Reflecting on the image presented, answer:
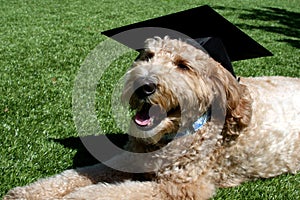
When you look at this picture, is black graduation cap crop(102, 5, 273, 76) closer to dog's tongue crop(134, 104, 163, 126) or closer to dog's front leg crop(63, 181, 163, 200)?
dog's tongue crop(134, 104, 163, 126)

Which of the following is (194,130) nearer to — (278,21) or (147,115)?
(147,115)

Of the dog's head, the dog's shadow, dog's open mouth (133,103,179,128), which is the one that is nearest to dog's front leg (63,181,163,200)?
the dog's head

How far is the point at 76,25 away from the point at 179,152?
7.64 meters

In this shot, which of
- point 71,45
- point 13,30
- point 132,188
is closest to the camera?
point 132,188

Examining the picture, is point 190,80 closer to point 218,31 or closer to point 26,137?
point 218,31

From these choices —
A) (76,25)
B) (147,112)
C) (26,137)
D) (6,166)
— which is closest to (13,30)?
(76,25)

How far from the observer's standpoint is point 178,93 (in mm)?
3072

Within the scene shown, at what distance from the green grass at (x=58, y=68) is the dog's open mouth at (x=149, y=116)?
81 cm

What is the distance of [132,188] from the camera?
3.14 m

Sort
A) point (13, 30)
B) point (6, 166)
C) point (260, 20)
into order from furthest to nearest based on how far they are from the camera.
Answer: point (260, 20), point (13, 30), point (6, 166)

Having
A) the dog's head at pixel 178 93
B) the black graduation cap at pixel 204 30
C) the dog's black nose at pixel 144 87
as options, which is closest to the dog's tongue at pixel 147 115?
the dog's head at pixel 178 93

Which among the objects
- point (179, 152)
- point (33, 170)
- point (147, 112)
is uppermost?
point (147, 112)

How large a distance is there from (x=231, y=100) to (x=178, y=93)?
0.42 m

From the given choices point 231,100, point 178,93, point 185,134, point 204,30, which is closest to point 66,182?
point 185,134
